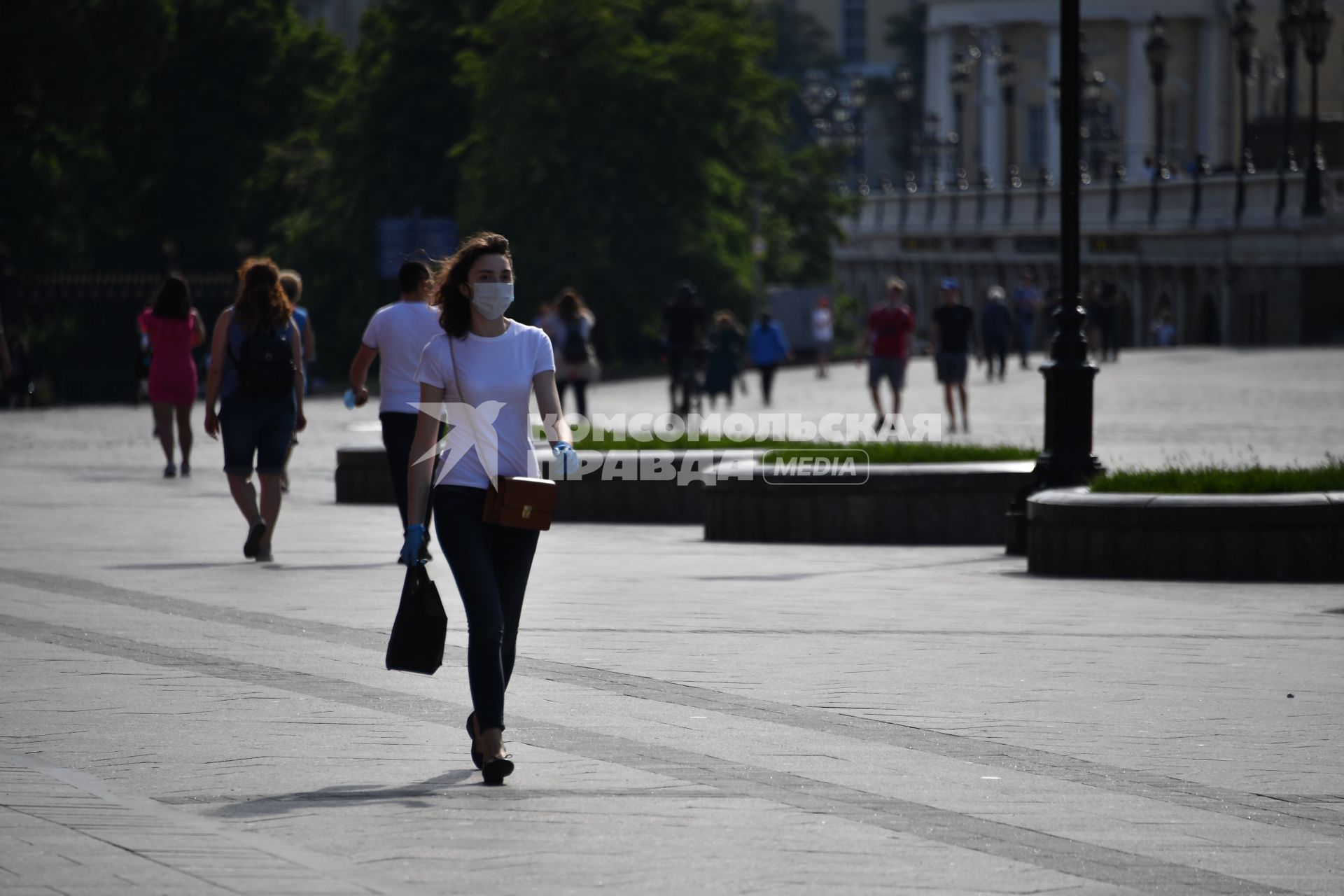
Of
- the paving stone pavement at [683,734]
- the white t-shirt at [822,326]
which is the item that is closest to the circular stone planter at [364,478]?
the paving stone pavement at [683,734]

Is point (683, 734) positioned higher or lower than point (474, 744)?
lower

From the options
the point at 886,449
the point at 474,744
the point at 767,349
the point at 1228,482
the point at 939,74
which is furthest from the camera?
the point at 939,74

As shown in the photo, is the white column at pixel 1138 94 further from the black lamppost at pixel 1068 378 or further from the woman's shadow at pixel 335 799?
the woman's shadow at pixel 335 799

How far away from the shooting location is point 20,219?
46688 millimetres

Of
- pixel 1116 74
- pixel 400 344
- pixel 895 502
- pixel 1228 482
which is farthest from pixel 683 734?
pixel 1116 74

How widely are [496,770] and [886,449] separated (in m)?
9.61

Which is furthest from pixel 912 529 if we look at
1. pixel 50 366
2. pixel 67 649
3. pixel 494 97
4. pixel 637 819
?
pixel 494 97

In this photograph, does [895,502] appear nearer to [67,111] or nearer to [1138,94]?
[67,111]

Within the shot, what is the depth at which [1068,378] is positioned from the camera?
14.1 meters

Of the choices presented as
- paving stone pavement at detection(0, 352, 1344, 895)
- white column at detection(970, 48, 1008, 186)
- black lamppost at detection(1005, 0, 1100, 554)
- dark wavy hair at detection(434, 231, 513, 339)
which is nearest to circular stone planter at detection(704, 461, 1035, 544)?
black lamppost at detection(1005, 0, 1100, 554)

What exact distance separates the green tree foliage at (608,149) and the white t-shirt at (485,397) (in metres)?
40.1

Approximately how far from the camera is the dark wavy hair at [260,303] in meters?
13.0

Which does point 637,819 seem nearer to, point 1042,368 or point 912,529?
point 1042,368

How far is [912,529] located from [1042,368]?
76.2 inches
